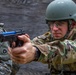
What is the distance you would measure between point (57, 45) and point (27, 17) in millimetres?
3627

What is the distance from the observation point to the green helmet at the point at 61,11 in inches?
124

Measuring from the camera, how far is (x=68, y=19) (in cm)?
320

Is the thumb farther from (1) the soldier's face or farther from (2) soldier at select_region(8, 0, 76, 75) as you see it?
(1) the soldier's face

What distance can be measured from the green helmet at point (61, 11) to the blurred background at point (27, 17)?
2.65m

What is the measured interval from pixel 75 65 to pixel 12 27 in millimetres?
3095

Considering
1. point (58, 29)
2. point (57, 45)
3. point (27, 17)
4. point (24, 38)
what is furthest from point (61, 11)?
point (27, 17)

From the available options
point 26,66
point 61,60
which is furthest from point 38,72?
point 61,60

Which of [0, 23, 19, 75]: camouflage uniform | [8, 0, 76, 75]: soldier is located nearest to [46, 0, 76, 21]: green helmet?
[8, 0, 76, 75]: soldier

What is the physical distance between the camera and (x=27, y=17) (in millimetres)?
6000

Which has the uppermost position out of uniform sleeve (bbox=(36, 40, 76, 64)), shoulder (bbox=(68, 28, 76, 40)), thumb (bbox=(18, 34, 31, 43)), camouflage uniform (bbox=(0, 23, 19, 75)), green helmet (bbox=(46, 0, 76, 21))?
green helmet (bbox=(46, 0, 76, 21))

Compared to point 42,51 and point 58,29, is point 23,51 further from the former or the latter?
point 58,29

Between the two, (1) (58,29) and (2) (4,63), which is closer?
(1) (58,29)

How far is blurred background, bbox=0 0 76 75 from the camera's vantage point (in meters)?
5.94

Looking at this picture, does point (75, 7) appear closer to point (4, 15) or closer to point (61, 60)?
point (61, 60)
